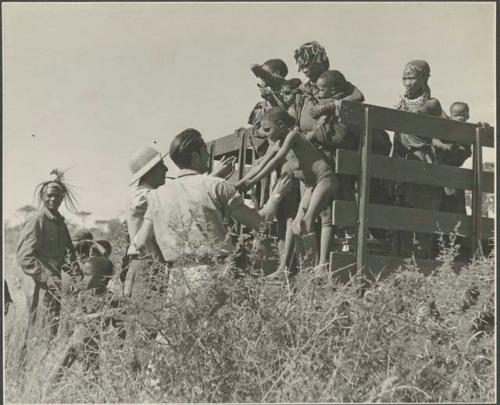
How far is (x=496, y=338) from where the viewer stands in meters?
4.59

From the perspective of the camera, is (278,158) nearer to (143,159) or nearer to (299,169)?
(299,169)

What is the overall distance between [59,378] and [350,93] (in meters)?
3.13

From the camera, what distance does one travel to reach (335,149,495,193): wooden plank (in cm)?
571

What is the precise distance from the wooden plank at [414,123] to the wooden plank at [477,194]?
0.21 ft

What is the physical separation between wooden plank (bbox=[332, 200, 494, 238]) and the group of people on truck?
0.55ft

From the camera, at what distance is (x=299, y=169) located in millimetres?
5922

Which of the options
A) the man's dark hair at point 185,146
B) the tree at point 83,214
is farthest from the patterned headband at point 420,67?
the tree at point 83,214

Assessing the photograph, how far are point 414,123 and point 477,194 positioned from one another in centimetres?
82

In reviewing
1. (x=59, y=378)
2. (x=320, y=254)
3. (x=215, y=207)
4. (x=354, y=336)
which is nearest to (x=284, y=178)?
(x=320, y=254)

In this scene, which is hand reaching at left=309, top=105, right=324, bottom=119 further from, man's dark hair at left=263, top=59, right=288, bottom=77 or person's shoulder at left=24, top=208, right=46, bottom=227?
person's shoulder at left=24, top=208, right=46, bottom=227

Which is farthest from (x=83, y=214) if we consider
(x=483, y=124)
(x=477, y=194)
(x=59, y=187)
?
(x=483, y=124)

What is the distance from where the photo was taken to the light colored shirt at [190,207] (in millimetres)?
4664

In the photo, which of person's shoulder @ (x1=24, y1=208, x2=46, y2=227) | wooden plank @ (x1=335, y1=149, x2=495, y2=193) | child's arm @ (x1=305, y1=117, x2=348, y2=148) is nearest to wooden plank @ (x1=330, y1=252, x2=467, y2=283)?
wooden plank @ (x1=335, y1=149, x2=495, y2=193)

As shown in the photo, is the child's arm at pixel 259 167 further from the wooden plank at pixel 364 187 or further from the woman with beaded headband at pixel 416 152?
the woman with beaded headband at pixel 416 152
